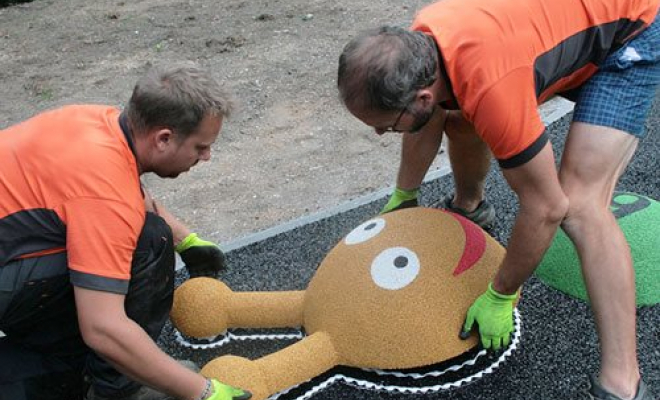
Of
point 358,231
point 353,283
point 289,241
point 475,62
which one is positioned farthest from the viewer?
point 289,241

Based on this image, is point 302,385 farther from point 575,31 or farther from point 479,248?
point 575,31

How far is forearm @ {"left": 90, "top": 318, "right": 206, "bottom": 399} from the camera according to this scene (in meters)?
1.92

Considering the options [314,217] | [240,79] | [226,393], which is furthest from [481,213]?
[240,79]

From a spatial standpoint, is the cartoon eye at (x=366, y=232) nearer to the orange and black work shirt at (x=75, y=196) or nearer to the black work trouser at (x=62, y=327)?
the black work trouser at (x=62, y=327)

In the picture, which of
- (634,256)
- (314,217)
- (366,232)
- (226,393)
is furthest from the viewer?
(314,217)

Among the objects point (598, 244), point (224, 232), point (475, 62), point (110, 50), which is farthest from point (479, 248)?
point (110, 50)

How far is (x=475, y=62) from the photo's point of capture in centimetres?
199

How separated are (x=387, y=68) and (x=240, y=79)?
11.3 feet

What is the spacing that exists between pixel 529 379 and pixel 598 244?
470mm

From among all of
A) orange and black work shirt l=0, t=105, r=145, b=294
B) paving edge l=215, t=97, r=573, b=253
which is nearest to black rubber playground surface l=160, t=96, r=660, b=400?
paving edge l=215, t=97, r=573, b=253

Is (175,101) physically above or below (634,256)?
above

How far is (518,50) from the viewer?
2027 mm

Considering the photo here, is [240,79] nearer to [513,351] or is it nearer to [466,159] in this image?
[466,159]

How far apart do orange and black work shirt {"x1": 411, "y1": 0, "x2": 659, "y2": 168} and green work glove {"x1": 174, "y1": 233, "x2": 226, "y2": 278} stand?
109 cm
